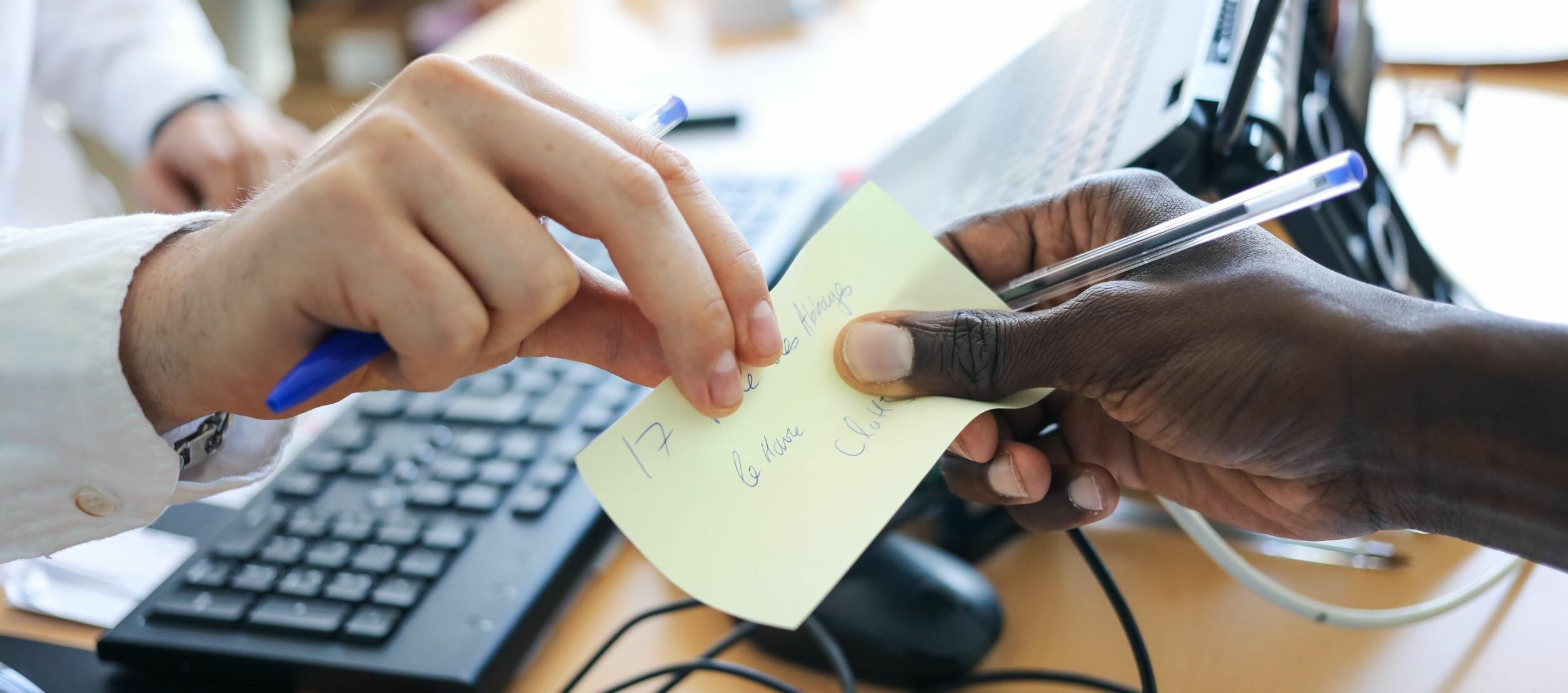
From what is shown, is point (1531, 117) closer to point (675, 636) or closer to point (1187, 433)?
point (1187, 433)

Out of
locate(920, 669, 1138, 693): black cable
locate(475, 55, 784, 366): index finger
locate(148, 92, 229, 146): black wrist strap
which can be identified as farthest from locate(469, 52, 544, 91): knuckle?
locate(148, 92, 229, 146): black wrist strap

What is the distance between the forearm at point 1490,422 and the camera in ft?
1.11

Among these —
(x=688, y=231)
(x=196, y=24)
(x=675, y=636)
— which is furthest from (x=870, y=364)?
(x=196, y=24)

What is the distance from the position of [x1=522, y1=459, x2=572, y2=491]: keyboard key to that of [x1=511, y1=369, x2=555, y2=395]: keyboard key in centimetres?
8

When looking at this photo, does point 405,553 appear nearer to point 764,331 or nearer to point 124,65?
point 764,331

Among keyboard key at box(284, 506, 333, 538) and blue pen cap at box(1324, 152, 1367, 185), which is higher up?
blue pen cap at box(1324, 152, 1367, 185)

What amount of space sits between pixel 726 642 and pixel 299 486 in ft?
0.96

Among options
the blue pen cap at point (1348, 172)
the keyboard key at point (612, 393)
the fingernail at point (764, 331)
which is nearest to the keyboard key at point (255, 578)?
the keyboard key at point (612, 393)

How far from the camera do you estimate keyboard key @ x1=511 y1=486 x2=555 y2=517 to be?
545 mm

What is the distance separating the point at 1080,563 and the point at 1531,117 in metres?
0.74

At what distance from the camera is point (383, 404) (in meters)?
0.66

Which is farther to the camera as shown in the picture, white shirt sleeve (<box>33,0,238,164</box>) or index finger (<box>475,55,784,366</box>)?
white shirt sleeve (<box>33,0,238,164</box>)

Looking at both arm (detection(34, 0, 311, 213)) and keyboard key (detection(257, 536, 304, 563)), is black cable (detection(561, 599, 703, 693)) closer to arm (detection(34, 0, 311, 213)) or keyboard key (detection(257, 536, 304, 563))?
keyboard key (detection(257, 536, 304, 563))

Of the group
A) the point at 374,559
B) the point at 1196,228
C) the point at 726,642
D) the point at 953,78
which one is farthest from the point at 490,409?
the point at 953,78
